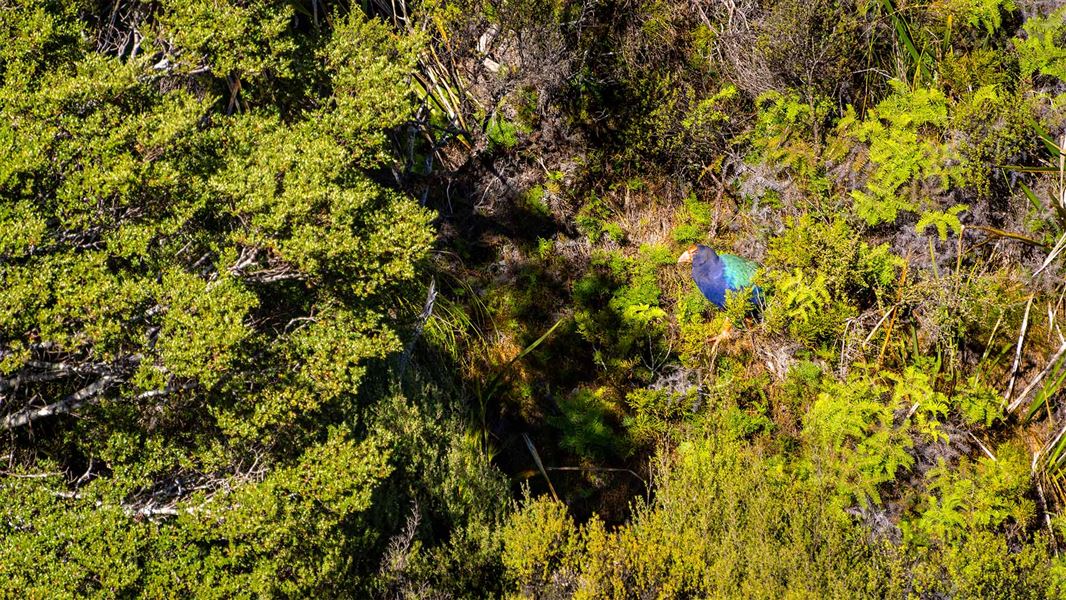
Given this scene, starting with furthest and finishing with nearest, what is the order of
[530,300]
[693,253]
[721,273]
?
[530,300]
[693,253]
[721,273]

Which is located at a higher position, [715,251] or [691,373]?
[715,251]

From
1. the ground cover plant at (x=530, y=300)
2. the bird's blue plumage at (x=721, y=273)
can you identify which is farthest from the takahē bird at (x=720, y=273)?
the ground cover plant at (x=530, y=300)

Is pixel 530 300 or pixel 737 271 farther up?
pixel 737 271

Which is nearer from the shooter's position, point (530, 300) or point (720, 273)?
Result: point (720, 273)

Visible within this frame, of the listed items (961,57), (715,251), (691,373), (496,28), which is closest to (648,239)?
(715,251)

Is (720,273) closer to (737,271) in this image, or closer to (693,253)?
(737,271)

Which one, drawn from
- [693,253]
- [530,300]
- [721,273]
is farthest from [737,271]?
[530,300]

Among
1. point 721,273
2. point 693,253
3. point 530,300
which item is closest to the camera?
point 721,273

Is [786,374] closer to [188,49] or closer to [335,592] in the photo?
[335,592]
